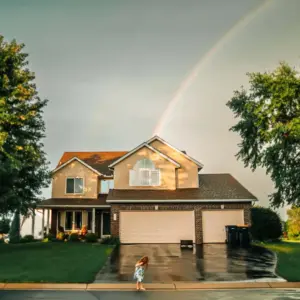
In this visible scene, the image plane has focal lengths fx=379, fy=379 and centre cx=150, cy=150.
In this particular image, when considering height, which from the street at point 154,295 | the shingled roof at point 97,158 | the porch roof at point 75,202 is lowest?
the street at point 154,295

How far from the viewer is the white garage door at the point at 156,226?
95.2ft

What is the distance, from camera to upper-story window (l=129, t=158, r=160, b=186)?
104ft

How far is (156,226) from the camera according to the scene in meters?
29.2

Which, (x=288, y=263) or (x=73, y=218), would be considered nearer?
(x=288, y=263)

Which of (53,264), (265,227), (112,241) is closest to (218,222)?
(265,227)

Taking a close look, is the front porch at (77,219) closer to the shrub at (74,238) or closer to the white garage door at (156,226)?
the shrub at (74,238)

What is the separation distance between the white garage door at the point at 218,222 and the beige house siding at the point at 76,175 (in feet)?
34.8

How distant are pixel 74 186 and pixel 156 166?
8.01 meters

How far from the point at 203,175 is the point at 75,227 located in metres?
12.9

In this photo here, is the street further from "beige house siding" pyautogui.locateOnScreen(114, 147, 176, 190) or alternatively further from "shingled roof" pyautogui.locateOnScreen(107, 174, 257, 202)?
"beige house siding" pyautogui.locateOnScreen(114, 147, 176, 190)

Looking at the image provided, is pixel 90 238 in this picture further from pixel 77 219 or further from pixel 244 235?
pixel 244 235

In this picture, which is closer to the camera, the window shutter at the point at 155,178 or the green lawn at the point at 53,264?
the green lawn at the point at 53,264

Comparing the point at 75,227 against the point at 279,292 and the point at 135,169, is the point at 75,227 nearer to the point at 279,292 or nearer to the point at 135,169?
the point at 135,169

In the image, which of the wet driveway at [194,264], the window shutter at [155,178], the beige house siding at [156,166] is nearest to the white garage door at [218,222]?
the wet driveway at [194,264]
